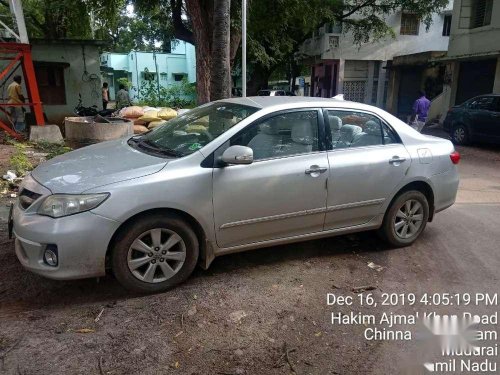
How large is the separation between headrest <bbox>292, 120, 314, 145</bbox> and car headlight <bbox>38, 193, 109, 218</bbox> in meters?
1.80

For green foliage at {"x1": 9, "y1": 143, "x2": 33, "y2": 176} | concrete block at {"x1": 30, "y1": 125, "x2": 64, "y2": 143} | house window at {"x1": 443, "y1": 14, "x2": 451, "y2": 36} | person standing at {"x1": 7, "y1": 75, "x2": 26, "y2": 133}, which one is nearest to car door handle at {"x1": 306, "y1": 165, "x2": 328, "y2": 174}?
green foliage at {"x1": 9, "y1": 143, "x2": 33, "y2": 176}

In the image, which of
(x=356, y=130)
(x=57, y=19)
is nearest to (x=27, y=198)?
(x=356, y=130)

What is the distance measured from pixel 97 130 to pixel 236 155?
7.86m

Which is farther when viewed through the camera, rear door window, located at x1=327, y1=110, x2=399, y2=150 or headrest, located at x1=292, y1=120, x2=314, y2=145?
rear door window, located at x1=327, y1=110, x2=399, y2=150

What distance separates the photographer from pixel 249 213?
3705 mm

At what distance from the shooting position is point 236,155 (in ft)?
11.4

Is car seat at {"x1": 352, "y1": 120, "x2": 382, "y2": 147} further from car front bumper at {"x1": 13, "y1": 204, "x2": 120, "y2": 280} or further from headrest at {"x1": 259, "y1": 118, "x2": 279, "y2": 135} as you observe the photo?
car front bumper at {"x1": 13, "y1": 204, "x2": 120, "y2": 280}

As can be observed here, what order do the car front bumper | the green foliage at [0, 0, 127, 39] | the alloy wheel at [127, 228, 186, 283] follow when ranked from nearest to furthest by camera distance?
the car front bumper < the alloy wheel at [127, 228, 186, 283] < the green foliage at [0, 0, 127, 39]

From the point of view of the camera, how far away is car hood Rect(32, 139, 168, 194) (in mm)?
3244

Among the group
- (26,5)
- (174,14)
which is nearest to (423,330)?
(174,14)

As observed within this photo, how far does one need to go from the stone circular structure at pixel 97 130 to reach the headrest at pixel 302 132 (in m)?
7.38

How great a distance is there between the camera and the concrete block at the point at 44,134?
10.4m

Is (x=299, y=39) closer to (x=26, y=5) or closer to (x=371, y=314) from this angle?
(x=26, y=5)

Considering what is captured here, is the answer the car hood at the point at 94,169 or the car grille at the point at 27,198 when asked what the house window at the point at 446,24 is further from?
the car grille at the point at 27,198
